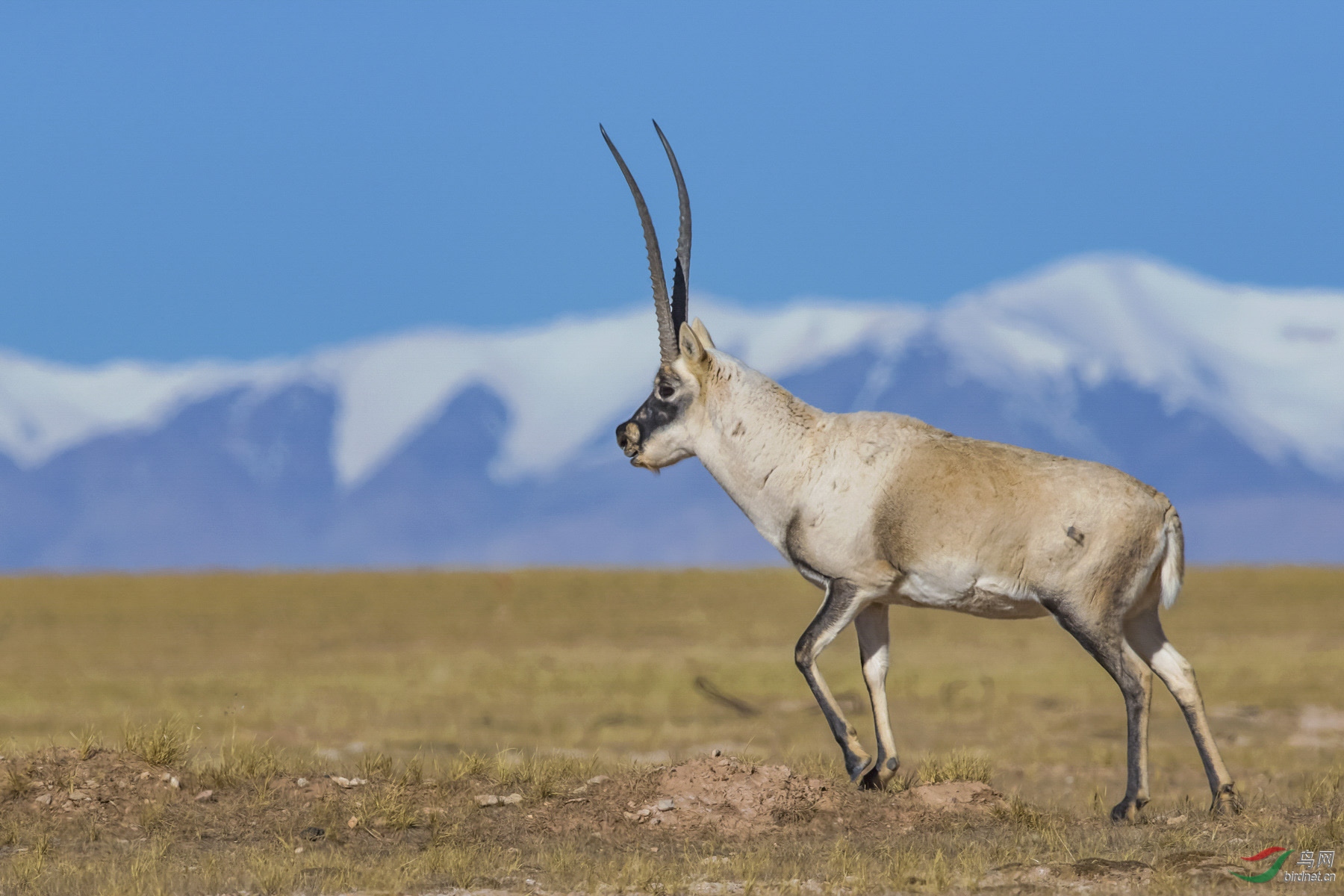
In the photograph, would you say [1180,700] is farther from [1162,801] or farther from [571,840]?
[571,840]

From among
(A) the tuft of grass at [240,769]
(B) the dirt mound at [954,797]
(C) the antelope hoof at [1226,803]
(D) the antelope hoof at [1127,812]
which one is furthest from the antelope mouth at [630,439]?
(C) the antelope hoof at [1226,803]

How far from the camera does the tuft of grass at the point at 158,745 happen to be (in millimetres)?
12438

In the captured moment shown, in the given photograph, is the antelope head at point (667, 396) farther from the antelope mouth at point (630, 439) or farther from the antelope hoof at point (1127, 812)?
the antelope hoof at point (1127, 812)

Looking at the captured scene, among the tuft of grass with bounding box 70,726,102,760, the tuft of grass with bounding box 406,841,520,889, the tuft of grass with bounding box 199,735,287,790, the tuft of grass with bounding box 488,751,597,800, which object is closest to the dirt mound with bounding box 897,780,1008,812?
the tuft of grass with bounding box 488,751,597,800

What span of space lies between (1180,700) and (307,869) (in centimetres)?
656

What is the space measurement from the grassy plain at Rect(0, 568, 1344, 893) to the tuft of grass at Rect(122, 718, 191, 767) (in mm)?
A: 32

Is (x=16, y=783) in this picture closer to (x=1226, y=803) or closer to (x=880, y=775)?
(x=880, y=775)

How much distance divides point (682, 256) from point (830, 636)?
11.3 ft

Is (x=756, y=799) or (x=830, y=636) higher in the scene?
(x=830, y=636)

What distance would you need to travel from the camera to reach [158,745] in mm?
12500

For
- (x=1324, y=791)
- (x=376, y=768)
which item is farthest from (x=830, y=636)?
(x=1324, y=791)

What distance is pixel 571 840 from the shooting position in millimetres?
10461

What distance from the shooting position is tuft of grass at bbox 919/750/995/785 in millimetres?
12203

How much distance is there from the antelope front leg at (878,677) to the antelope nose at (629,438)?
86.5 inches
